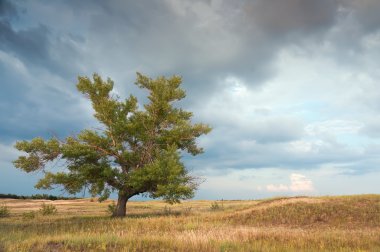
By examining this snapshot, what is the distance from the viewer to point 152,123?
40656 millimetres

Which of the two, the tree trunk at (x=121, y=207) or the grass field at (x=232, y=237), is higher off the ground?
the tree trunk at (x=121, y=207)

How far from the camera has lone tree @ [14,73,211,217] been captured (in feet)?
123

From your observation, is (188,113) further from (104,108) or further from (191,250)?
(191,250)

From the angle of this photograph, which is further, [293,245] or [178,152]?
[178,152]

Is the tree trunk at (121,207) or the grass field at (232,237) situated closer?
the grass field at (232,237)

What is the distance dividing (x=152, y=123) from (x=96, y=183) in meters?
7.62

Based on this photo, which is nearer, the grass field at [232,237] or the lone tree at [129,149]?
the grass field at [232,237]

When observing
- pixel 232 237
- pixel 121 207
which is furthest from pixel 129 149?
pixel 232 237

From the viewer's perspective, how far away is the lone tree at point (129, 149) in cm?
3747

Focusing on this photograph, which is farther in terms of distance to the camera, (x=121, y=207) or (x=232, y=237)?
(x=121, y=207)

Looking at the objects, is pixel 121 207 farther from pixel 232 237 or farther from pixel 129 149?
pixel 232 237

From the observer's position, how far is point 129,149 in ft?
133

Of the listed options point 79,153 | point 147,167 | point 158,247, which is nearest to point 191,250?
point 158,247

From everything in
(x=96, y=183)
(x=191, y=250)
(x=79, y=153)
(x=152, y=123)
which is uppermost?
(x=152, y=123)
